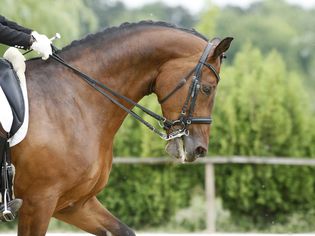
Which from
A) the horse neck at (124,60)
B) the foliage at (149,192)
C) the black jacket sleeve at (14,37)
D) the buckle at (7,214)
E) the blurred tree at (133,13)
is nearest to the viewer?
the buckle at (7,214)

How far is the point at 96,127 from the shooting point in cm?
495

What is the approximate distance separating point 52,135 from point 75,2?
1028 centimetres

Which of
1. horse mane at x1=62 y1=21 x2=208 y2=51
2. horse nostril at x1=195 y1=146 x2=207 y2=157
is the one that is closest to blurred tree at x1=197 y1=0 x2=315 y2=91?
horse mane at x1=62 y1=21 x2=208 y2=51

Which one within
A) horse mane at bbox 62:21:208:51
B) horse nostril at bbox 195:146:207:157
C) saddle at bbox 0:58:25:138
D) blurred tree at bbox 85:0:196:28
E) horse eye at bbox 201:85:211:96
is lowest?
horse nostril at bbox 195:146:207:157

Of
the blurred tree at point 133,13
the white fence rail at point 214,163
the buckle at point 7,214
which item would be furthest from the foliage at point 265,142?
the blurred tree at point 133,13

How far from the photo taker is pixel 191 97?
4898 mm

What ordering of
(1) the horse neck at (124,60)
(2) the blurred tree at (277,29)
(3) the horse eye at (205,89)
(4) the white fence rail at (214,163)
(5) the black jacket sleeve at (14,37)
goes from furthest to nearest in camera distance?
(2) the blurred tree at (277,29), (4) the white fence rail at (214,163), (1) the horse neck at (124,60), (3) the horse eye at (205,89), (5) the black jacket sleeve at (14,37)

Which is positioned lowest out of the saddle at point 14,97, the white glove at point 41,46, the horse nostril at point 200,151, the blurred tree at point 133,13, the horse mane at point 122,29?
the horse nostril at point 200,151

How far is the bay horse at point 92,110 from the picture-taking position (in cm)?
468

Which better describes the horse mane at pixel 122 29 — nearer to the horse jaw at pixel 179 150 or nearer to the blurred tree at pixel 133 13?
the horse jaw at pixel 179 150

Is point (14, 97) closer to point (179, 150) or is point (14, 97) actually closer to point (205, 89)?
point (179, 150)

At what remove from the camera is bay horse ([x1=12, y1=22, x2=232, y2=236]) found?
15.4 feet

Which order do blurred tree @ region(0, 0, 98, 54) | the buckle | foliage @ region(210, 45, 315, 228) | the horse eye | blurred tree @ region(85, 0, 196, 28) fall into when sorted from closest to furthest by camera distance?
the buckle < the horse eye < foliage @ region(210, 45, 315, 228) < blurred tree @ region(0, 0, 98, 54) < blurred tree @ region(85, 0, 196, 28)

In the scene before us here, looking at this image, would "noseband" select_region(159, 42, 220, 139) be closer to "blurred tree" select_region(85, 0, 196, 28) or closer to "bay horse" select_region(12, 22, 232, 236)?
"bay horse" select_region(12, 22, 232, 236)
